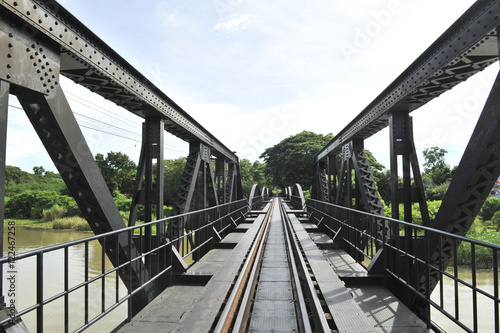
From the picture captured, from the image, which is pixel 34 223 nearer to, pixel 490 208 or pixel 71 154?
pixel 71 154

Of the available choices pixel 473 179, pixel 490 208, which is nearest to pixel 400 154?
pixel 473 179

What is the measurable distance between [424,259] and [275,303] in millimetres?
2317

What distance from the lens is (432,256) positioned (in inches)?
195

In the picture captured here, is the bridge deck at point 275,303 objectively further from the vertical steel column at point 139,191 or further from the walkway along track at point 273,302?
the vertical steel column at point 139,191

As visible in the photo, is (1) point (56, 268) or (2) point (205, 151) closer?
(2) point (205, 151)

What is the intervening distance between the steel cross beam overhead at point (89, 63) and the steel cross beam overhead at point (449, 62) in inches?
199

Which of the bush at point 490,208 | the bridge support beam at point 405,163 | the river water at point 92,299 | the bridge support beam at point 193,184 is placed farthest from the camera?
the bush at point 490,208

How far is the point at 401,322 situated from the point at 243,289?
2.42m

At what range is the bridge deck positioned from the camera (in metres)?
3.88

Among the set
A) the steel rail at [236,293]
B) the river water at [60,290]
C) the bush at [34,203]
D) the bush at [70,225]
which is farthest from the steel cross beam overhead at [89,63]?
the bush at [34,203]

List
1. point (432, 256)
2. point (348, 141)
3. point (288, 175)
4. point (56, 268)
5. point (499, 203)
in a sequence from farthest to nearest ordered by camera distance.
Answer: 1. point (288, 175)
2. point (499, 203)
3. point (56, 268)
4. point (348, 141)
5. point (432, 256)

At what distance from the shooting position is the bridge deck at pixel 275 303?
12.7ft

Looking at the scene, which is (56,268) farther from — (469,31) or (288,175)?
(288,175)

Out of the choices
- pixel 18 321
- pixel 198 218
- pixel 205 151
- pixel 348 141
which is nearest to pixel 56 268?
pixel 205 151
